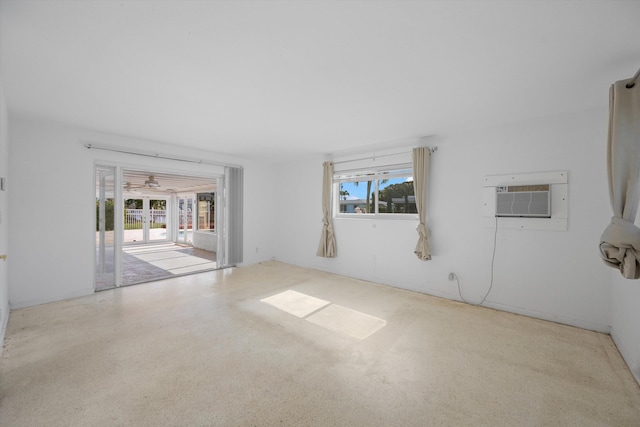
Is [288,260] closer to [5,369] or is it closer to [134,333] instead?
[134,333]

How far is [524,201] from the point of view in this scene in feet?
10.4

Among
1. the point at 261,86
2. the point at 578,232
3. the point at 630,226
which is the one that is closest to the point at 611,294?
the point at 578,232

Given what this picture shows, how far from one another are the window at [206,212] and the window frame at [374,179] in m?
5.92

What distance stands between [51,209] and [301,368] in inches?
154

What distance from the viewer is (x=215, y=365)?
2092mm

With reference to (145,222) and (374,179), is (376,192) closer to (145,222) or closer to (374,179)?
(374,179)

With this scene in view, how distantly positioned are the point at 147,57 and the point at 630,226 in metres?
3.53

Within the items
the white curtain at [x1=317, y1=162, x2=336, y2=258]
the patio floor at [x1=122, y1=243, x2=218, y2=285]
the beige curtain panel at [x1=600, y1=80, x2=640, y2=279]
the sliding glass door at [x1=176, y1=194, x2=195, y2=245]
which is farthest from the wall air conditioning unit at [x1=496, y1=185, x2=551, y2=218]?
the sliding glass door at [x1=176, y1=194, x2=195, y2=245]

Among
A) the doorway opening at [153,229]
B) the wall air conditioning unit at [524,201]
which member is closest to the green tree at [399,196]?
the wall air conditioning unit at [524,201]

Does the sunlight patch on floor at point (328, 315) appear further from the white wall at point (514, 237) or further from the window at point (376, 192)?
the window at point (376, 192)

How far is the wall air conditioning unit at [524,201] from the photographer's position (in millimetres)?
3047

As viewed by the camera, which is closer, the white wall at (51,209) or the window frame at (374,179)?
the white wall at (51,209)

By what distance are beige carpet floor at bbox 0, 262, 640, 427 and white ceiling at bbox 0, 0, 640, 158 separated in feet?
7.77

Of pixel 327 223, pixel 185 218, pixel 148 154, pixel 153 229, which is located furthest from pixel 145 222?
pixel 327 223
